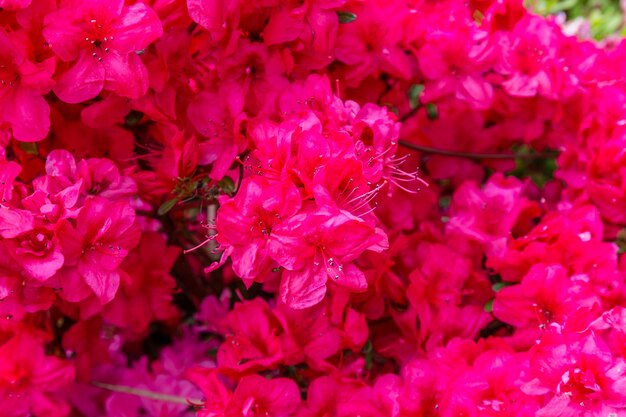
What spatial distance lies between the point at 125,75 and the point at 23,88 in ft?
0.42

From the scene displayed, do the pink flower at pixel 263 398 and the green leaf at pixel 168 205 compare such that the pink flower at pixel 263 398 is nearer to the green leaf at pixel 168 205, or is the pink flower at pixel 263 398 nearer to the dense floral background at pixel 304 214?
the dense floral background at pixel 304 214

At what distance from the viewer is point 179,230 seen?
1275mm

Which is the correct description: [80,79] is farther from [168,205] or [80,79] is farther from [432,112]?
[432,112]

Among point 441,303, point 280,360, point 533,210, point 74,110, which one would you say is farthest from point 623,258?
point 74,110

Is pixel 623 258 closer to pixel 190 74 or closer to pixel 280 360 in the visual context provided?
pixel 280 360

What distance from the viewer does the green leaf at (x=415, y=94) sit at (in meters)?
1.43

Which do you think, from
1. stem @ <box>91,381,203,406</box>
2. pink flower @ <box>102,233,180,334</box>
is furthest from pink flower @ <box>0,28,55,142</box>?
stem @ <box>91,381,203,406</box>

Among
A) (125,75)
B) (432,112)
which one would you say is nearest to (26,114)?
(125,75)

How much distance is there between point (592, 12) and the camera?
247 centimetres

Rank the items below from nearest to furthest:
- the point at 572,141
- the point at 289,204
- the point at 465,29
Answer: the point at 289,204 → the point at 465,29 → the point at 572,141

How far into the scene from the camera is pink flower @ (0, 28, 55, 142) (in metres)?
0.91

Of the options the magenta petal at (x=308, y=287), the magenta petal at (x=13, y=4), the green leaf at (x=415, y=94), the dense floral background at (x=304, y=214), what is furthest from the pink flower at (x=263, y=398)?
the green leaf at (x=415, y=94)

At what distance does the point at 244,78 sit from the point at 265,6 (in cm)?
10

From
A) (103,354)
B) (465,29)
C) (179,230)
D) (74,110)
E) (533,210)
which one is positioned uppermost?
(465,29)
